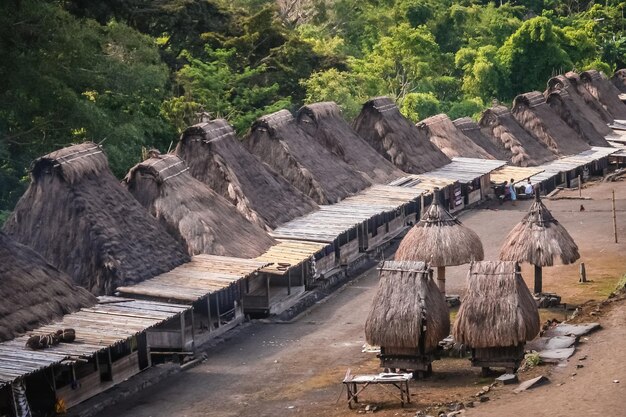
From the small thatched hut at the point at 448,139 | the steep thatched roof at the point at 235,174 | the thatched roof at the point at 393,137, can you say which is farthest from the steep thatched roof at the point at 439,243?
the small thatched hut at the point at 448,139

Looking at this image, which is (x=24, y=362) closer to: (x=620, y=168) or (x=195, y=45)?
(x=195, y=45)

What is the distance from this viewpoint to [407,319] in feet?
90.5

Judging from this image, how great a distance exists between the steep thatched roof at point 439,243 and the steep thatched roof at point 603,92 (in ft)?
120

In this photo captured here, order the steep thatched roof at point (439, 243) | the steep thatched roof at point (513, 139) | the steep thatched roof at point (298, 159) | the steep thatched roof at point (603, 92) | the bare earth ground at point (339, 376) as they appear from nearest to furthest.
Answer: the bare earth ground at point (339, 376), the steep thatched roof at point (439, 243), the steep thatched roof at point (298, 159), the steep thatched roof at point (513, 139), the steep thatched roof at point (603, 92)

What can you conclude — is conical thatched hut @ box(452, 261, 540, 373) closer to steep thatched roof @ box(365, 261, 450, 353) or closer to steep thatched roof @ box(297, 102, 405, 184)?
steep thatched roof @ box(365, 261, 450, 353)

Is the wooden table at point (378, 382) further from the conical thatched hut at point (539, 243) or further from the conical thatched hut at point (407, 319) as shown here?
the conical thatched hut at point (539, 243)

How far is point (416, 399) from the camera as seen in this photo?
26.2 m

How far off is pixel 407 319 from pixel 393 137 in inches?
891

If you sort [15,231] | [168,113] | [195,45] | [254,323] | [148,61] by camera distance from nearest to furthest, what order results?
[15,231] < [254,323] < [148,61] < [168,113] < [195,45]

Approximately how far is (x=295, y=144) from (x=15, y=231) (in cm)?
1363

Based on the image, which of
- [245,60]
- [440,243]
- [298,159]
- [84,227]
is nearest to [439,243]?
[440,243]

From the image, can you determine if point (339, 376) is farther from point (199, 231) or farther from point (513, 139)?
point (513, 139)

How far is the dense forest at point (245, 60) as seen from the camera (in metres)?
40.9

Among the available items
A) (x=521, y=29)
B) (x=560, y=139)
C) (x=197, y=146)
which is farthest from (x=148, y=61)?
(x=521, y=29)
